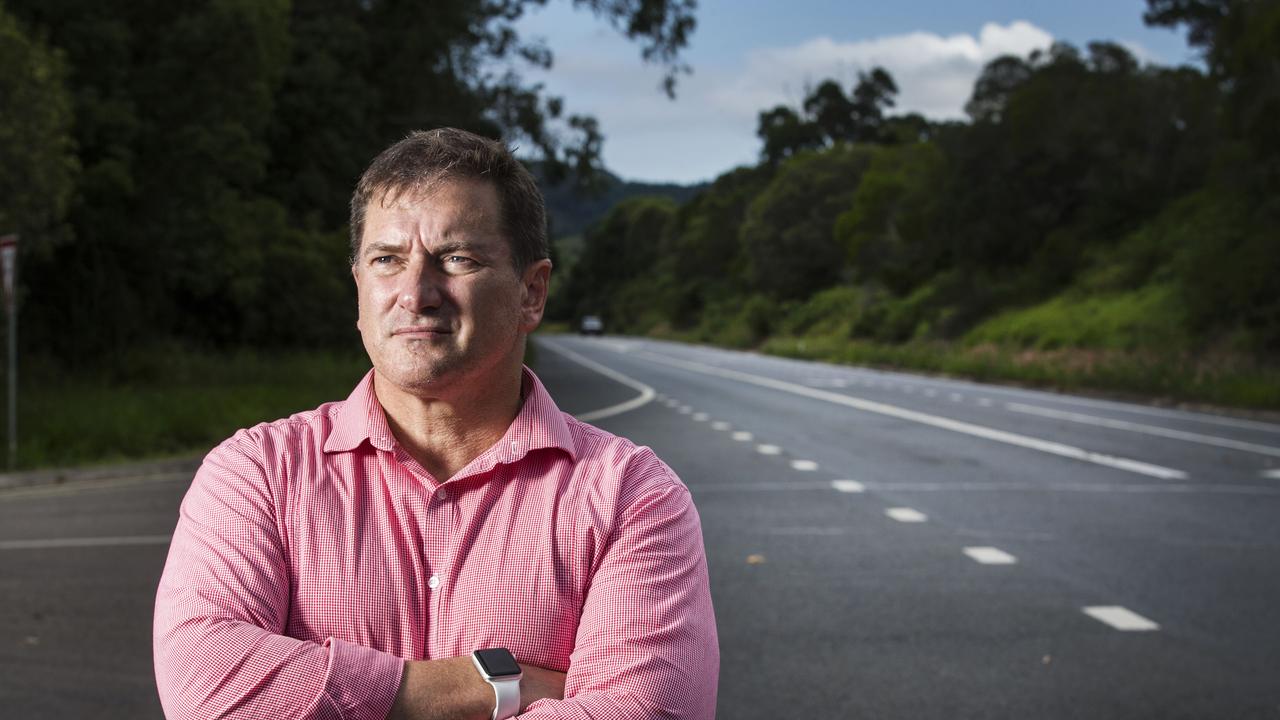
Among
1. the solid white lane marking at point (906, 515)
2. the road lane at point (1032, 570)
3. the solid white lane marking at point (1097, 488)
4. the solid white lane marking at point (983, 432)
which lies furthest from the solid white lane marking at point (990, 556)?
the solid white lane marking at point (983, 432)

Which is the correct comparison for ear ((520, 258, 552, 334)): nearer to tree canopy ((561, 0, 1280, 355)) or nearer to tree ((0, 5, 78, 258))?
tree ((0, 5, 78, 258))

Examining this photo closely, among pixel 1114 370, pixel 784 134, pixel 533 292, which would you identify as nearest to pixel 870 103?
pixel 784 134

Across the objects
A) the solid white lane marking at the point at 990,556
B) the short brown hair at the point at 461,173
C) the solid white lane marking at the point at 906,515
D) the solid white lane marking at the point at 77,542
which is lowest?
the solid white lane marking at the point at 77,542

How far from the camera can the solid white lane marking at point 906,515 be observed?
11.9 m

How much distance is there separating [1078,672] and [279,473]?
4.83 metres

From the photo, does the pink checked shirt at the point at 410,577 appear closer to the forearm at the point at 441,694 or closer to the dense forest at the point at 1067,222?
the forearm at the point at 441,694

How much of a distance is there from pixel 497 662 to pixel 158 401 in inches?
744

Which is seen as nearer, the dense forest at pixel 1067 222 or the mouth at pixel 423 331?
the mouth at pixel 423 331

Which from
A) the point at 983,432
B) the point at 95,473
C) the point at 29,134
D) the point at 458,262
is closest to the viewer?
the point at 458,262

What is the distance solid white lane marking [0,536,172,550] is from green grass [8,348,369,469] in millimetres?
5451

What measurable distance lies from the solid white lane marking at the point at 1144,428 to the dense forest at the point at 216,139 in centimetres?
1006

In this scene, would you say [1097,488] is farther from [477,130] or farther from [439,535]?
[477,130]

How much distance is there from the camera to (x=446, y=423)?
2742mm

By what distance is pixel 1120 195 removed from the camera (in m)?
56.1
